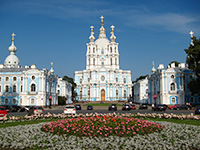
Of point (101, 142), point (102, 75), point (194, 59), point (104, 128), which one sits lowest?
point (101, 142)

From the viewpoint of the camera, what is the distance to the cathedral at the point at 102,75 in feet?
324

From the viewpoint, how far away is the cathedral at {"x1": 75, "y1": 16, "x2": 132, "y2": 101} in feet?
324

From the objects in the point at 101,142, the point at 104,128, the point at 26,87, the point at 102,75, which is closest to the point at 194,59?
the point at 104,128

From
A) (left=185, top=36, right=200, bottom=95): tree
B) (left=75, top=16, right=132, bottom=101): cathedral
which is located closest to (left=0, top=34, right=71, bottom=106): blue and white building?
(left=185, top=36, right=200, bottom=95): tree

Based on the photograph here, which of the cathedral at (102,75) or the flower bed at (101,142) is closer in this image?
the flower bed at (101,142)

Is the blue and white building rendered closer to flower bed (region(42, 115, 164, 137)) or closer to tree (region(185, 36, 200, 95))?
tree (region(185, 36, 200, 95))

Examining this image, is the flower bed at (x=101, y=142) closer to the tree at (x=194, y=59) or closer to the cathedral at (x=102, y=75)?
the tree at (x=194, y=59)

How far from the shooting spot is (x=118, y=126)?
1330 cm

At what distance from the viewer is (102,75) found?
101 m

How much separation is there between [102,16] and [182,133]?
109 meters

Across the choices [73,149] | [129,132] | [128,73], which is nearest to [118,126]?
[129,132]

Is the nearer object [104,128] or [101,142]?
[101,142]

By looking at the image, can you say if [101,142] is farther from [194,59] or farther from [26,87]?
[26,87]

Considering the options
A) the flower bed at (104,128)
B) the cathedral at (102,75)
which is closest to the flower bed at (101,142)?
the flower bed at (104,128)
